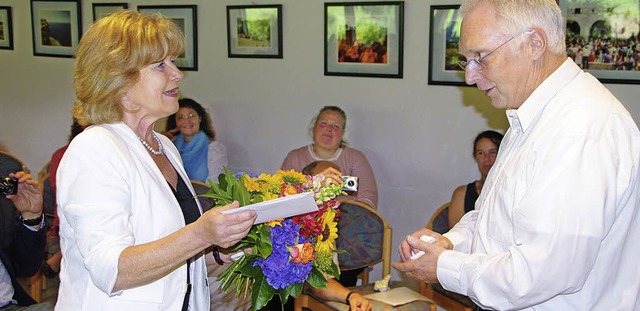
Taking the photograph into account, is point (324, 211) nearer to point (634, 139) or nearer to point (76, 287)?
point (76, 287)

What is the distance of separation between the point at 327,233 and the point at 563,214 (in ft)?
2.64

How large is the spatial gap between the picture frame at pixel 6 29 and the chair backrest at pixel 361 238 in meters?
4.90

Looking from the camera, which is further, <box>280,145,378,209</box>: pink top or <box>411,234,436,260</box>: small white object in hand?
<box>280,145,378,209</box>: pink top

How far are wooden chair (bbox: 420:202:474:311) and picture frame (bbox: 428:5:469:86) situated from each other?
105cm

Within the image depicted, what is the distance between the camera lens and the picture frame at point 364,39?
5.25 meters

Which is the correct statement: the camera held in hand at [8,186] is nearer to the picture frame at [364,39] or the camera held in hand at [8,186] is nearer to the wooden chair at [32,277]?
the wooden chair at [32,277]

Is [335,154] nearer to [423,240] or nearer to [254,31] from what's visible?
[254,31]

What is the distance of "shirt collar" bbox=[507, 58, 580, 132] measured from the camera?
2016 mm

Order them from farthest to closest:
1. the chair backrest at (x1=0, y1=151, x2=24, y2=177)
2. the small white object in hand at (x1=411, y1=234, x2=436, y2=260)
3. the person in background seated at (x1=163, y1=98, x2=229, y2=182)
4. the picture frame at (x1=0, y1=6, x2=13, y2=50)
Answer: the picture frame at (x1=0, y1=6, x2=13, y2=50), the person in background seated at (x1=163, y1=98, x2=229, y2=182), the chair backrest at (x1=0, y1=151, x2=24, y2=177), the small white object in hand at (x1=411, y1=234, x2=436, y2=260)

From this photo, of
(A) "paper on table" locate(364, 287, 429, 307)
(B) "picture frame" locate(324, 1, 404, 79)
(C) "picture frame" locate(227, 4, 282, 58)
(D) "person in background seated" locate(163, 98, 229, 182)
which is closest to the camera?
(A) "paper on table" locate(364, 287, 429, 307)

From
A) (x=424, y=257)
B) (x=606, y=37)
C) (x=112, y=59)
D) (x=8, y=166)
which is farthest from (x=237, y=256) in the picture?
(x=606, y=37)

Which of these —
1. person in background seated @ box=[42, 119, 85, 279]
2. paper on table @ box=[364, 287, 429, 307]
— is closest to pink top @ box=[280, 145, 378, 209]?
paper on table @ box=[364, 287, 429, 307]

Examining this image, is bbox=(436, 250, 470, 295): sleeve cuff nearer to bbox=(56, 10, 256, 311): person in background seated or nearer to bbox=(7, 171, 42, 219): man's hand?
bbox=(56, 10, 256, 311): person in background seated

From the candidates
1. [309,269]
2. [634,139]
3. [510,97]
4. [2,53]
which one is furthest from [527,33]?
[2,53]
